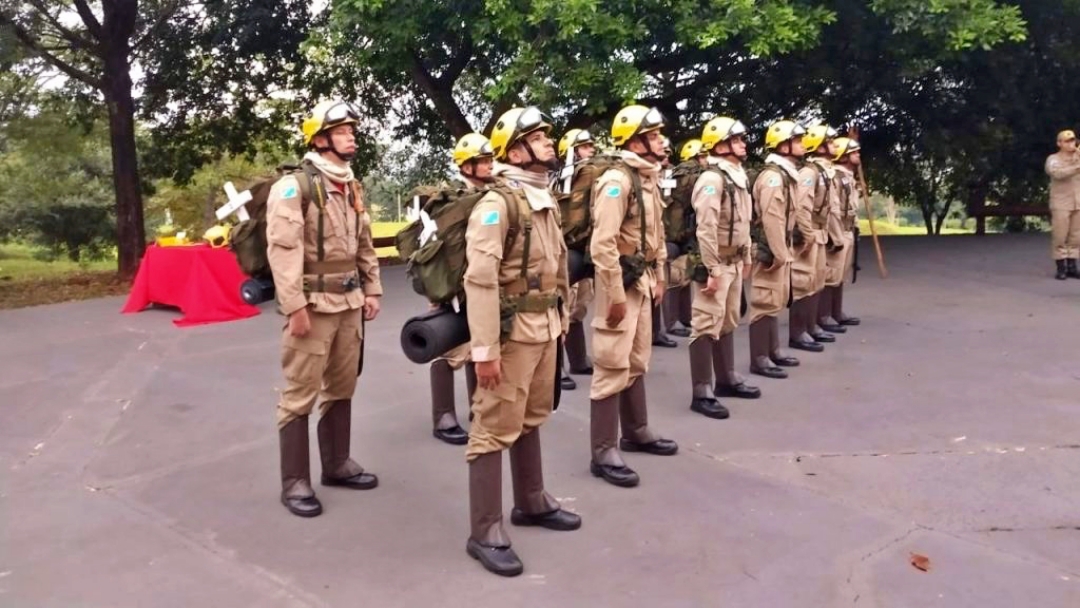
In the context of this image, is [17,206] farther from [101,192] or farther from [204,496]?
[204,496]

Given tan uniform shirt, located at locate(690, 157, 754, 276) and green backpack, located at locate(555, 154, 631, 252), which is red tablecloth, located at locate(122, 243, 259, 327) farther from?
green backpack, located at locate(555, 154, 631, 252)

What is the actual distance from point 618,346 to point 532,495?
100 centimetres

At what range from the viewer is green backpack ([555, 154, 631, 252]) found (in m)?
4.97

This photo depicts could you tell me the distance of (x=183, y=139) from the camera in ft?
→ 56.5

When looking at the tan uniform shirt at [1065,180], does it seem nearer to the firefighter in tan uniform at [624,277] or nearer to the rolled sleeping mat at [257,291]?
the firefighter in tan uniform at [624,277]

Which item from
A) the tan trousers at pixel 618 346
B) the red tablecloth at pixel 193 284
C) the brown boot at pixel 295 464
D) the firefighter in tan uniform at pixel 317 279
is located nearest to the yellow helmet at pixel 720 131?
the tan trousers at pixel 618 346

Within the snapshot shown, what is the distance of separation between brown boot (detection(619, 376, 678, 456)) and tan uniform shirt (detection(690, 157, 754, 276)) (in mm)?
1238

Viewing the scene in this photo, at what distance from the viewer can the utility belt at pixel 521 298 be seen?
392 cm

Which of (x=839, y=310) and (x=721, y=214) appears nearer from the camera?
(x=721, y=214)

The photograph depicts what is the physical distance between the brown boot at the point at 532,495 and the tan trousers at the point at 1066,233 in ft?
33.6

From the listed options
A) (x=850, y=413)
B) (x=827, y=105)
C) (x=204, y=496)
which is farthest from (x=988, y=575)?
(x=827, y=105)

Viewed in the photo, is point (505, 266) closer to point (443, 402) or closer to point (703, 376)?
point (443, 402)

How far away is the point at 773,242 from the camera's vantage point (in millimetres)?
6984

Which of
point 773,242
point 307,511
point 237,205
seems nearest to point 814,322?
point 773,242
